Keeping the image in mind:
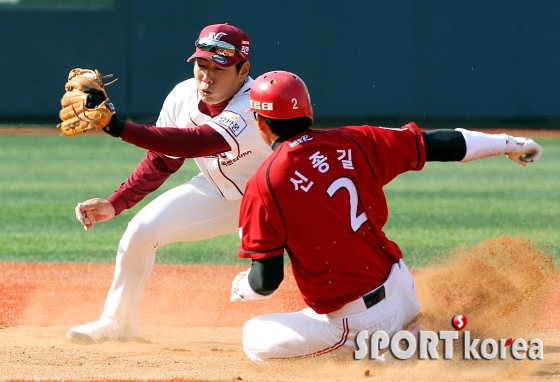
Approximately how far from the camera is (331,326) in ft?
12.7

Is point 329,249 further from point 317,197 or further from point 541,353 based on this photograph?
point 541,353

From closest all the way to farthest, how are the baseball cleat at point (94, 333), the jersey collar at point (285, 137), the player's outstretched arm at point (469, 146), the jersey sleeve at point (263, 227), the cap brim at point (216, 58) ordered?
the jersey sleeve at point (263, 227)
the jersey collar at point (285, 137)
the player's outstretched arm at point (469, 146)
the cap brim at point (216, 58)
the baseball cleat at point (94, 333)

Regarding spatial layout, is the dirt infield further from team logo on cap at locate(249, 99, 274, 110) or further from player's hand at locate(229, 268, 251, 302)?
team logo on cap at locate(249, 99, 274, 110)

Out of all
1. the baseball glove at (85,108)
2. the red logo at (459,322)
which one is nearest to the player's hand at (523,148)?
the red logo at (459,322)

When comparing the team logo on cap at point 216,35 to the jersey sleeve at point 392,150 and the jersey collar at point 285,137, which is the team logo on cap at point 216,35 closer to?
the jersey collar at point 285,137

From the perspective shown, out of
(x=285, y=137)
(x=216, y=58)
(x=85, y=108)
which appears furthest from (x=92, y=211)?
(x=285, y=137)

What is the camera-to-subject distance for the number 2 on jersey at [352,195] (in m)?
3.69

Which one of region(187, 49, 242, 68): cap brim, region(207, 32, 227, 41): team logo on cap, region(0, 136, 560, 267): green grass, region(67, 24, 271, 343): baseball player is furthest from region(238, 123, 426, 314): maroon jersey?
region(0, 136, 560, 267): green grass

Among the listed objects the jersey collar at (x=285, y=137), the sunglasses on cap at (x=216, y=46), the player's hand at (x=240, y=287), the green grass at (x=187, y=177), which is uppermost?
the sunglasses on cap at (x=216, y=46)

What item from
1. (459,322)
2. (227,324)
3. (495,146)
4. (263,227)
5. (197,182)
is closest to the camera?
(263,227)

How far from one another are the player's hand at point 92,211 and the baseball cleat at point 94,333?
22.3 inches

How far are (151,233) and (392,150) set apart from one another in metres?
1.55

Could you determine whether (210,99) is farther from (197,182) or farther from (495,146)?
(495,146)

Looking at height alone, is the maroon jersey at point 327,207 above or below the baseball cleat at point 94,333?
above
